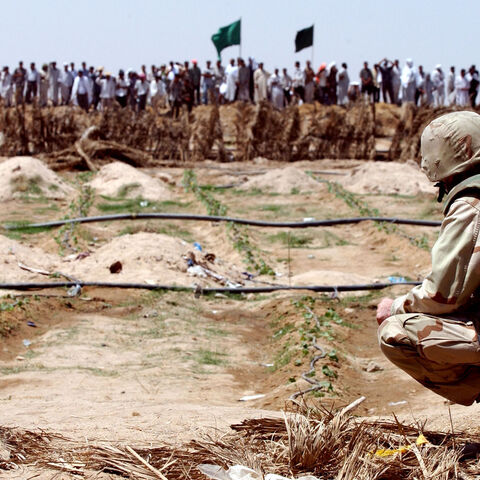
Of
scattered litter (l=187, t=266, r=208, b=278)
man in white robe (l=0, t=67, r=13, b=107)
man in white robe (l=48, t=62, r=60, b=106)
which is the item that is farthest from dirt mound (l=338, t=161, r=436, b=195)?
man in white robe (l=0, t=67, r=13, b=107)

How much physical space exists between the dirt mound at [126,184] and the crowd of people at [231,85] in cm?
981

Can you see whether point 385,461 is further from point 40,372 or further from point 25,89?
point 25,89

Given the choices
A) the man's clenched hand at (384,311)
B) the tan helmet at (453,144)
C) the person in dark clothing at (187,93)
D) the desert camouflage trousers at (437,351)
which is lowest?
the desert camouflage trousers at (437,351)

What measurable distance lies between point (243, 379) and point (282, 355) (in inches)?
24.5

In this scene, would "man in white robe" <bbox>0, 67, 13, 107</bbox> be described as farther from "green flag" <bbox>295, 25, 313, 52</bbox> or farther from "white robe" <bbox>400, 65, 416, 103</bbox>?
"white robe" <bbox>400, 65, 416, 103</bbox>

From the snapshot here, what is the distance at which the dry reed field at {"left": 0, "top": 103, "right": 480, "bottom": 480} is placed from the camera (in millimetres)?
4070

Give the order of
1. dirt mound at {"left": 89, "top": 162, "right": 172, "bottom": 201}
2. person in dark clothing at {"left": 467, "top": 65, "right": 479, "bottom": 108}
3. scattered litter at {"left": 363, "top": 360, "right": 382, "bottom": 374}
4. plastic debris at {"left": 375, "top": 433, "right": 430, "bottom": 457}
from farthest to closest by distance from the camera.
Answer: person in dark clothing at {"left": 467, "top": 65, "right": 479, "bottom": 108} → dirt mound at {"left": 89, "top": 162, "right": 172, "bottom": 201} → scattered litter at {"left": 363, "top": 360, "right": 382, "bottom": 374} → plastic debris at {"left": 375, "top": 433, "right": 430, "bottom": 457}

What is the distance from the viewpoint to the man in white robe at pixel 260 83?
102 ft

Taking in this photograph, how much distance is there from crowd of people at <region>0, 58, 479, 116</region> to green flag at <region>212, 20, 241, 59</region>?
69 cm

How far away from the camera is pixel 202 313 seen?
10.5 meters

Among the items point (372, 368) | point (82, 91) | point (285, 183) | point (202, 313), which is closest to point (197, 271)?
point (202, 313)

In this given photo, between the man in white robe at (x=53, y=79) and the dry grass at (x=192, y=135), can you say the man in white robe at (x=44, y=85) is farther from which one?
the dry grass at (x=192, y=135)

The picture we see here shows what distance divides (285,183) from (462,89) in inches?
480

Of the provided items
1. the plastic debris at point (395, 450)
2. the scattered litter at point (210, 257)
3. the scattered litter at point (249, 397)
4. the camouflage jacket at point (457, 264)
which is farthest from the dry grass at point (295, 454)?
the scattered litter at point (210, 257)
